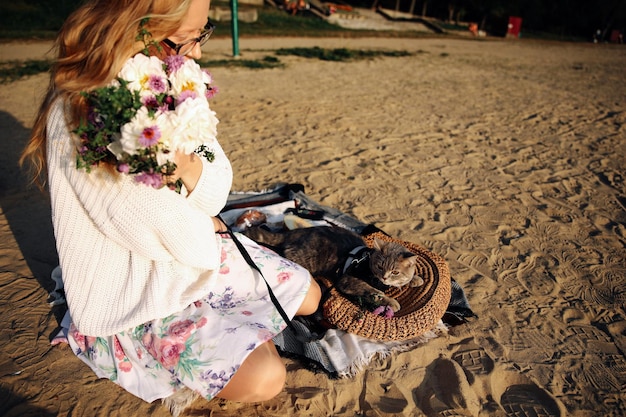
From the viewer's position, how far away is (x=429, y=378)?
2.51 m

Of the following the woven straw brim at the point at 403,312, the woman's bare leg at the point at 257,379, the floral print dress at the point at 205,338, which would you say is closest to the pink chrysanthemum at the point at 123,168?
the floral print dress at the point at 205,338

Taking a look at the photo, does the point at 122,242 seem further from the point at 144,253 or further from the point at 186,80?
the point at 186,80

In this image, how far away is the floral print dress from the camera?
201 cm

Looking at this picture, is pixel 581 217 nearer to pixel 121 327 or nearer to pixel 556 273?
pixel 556 273

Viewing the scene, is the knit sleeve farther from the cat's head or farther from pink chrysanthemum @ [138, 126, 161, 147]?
the cat's head

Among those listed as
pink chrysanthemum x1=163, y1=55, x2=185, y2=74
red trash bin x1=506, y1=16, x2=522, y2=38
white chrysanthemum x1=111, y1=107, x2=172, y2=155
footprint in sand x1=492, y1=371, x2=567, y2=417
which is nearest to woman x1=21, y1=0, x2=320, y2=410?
pink chrysanthemum x1=163, y1=55, x2=185, y2=74

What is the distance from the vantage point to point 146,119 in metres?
1.59

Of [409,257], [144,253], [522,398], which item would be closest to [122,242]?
[144,253]

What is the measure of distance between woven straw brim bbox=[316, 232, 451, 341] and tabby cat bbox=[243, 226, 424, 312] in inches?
3.1

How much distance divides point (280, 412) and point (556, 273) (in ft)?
8.57

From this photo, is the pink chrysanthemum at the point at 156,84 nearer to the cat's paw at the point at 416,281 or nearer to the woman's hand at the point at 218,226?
the woman's hand at the point at 218,226

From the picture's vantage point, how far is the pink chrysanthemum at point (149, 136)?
158 cm

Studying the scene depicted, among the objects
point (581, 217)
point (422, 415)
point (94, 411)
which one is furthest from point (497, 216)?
point (94, 411)

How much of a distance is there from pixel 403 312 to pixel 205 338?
1.40 meters
